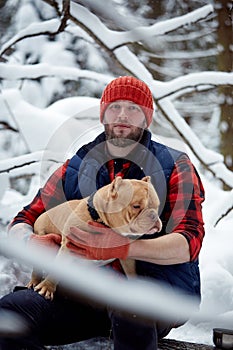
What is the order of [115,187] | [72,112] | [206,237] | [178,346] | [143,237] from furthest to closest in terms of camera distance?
[72,112]
[206,237]
[178,346]
[143,237]
[115,187]

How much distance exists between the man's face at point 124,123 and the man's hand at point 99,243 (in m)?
0.18

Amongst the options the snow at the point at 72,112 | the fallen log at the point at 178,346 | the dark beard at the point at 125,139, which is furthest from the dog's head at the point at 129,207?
the snow at the point at 72,112

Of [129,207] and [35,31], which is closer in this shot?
[129,207]

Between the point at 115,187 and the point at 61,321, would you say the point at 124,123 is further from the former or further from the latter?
the point at 61,321

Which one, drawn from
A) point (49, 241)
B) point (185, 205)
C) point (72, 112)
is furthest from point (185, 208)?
point (72, 112)

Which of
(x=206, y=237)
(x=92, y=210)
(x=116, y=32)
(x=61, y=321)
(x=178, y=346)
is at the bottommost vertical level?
(x=206, y=237)

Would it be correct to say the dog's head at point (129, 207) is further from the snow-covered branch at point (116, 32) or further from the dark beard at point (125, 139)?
the snow-covered branch at point (116, 32)

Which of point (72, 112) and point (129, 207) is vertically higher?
point (129, 207)

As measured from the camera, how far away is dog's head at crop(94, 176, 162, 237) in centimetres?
78

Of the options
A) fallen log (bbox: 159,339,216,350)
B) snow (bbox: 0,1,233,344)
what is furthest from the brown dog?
snow (bbox: 0,1,233,344)

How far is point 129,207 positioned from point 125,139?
183 millimetres

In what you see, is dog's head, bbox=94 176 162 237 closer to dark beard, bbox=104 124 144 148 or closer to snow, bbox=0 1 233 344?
dark beard, bbox=104 124 144 148

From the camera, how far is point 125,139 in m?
0.93

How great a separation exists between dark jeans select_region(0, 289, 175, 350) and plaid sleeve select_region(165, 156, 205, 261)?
0.17 meters
